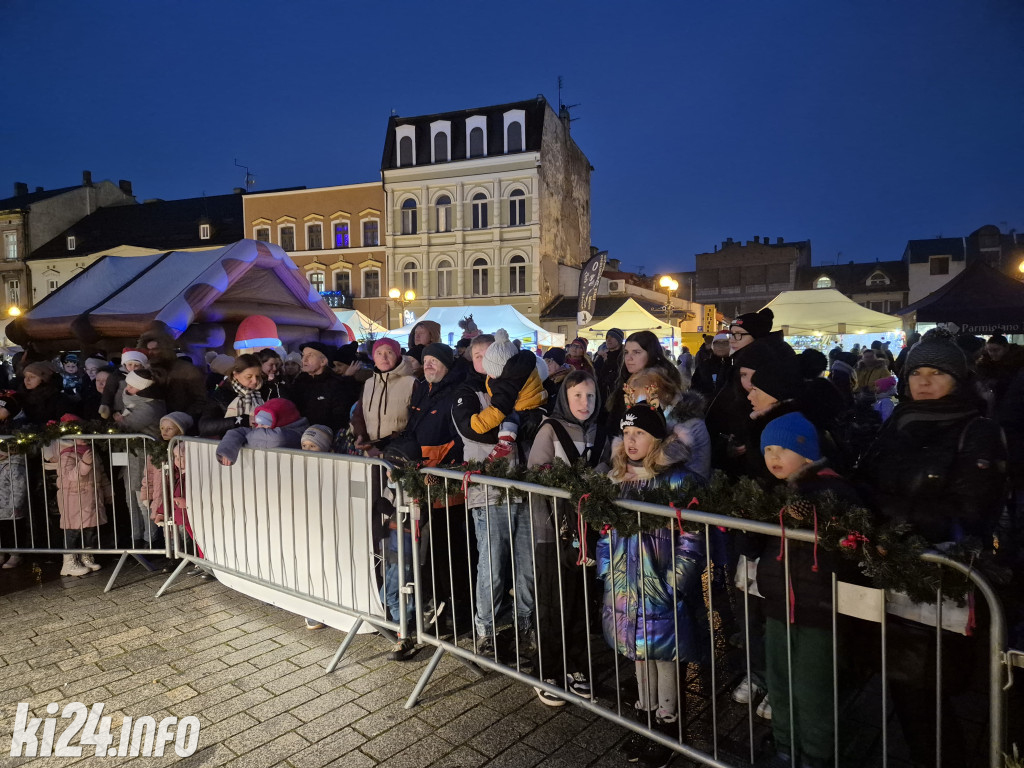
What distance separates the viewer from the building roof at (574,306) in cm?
3206

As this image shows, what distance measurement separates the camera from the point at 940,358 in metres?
2.84

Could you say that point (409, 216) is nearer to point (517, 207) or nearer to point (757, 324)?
point (517, 207)

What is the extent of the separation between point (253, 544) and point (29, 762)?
1714mm

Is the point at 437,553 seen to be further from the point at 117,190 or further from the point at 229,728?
the point at 117,190

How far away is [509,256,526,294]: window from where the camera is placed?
3428 cm

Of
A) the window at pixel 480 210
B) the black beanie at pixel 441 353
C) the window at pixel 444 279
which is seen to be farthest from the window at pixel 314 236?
the black beanie at pixel 441 353

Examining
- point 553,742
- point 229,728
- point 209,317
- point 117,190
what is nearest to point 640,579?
point 553,742

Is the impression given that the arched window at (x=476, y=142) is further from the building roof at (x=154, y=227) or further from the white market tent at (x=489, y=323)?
the white market tent at (x=489, y=323)

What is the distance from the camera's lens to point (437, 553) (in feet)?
13.6

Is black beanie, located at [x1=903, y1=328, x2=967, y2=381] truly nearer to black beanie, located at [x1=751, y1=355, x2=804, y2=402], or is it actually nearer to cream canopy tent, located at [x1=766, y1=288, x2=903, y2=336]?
black beanie, located at [x1=751, y1=355, x2=804, y2=402]

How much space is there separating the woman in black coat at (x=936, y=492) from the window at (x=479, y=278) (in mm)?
32923

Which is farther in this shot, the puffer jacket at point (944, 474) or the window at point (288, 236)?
the window at point (288, 236)

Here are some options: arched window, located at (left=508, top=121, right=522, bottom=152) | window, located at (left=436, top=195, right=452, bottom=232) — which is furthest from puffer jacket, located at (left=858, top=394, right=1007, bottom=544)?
window, located at (left=436, top=195, right=452, bottom=232)

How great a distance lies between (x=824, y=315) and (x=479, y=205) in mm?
22502
